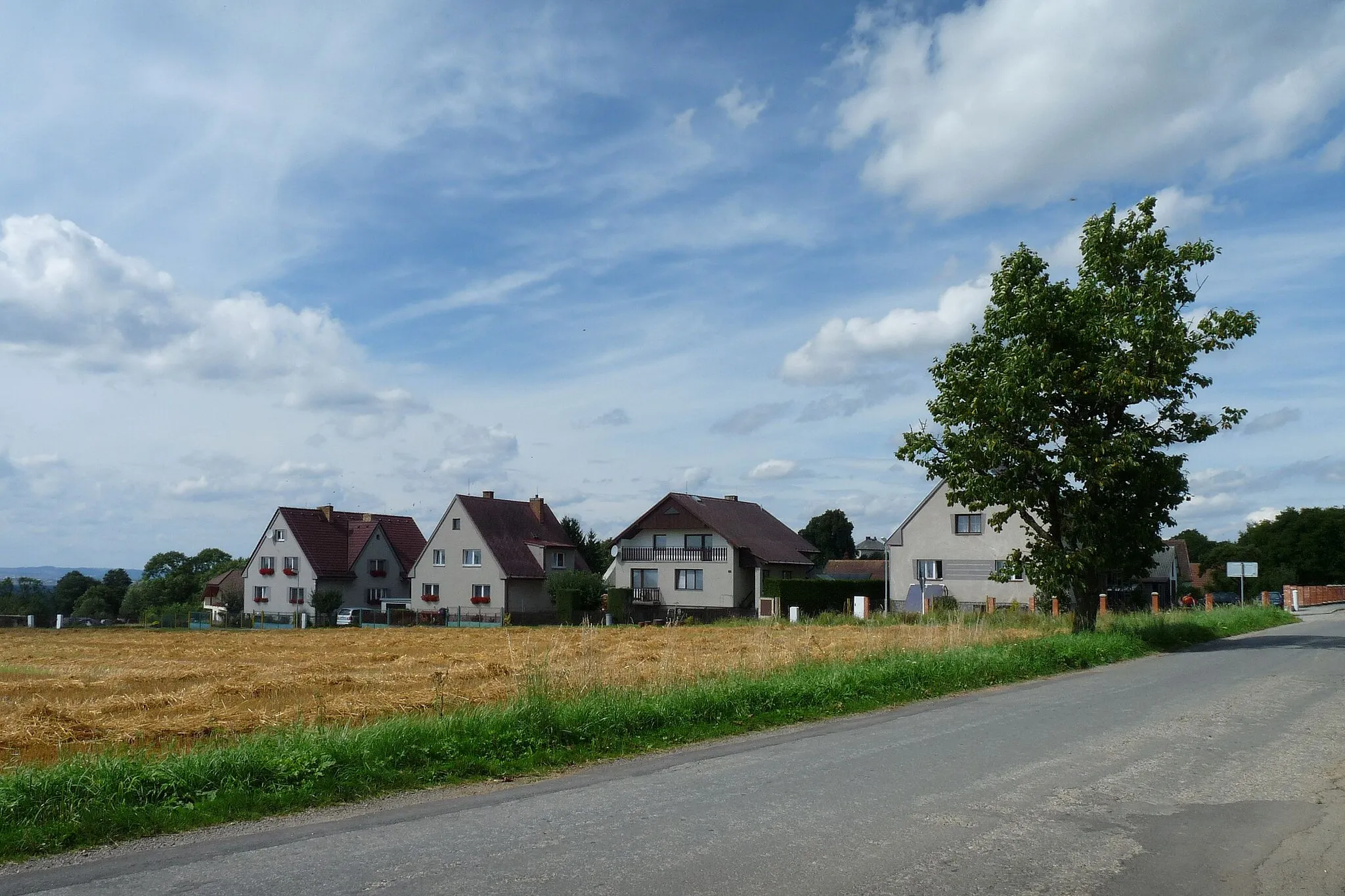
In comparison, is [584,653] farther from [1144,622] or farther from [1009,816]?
[1144,622]

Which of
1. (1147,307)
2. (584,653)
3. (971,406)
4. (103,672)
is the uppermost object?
(1147,307)

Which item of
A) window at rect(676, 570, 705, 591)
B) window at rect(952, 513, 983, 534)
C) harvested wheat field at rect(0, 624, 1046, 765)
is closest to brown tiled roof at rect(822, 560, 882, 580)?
window at rect(676, 570, 705, 591)

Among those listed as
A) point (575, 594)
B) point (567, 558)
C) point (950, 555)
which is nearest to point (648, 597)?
point (575, 594)

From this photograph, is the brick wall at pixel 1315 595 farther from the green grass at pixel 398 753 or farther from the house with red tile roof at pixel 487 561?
the green grass at pixel 398 753

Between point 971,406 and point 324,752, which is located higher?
point 971,406

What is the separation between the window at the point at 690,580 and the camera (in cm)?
6059

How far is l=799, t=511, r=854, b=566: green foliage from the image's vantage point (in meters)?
107

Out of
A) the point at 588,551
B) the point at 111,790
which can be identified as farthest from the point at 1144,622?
the point at 588,551

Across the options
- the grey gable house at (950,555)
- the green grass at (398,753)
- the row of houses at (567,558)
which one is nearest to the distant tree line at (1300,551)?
the row of houses at (567,558)

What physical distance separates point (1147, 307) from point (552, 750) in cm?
2070

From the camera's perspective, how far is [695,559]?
60.9m

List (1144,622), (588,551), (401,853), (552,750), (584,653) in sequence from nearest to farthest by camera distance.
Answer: (401,853) → (552,750) → (584,653) → (1144,622) → (588,551)

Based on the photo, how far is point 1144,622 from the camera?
28.2 metres

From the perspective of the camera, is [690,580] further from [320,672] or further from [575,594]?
[320,672]
